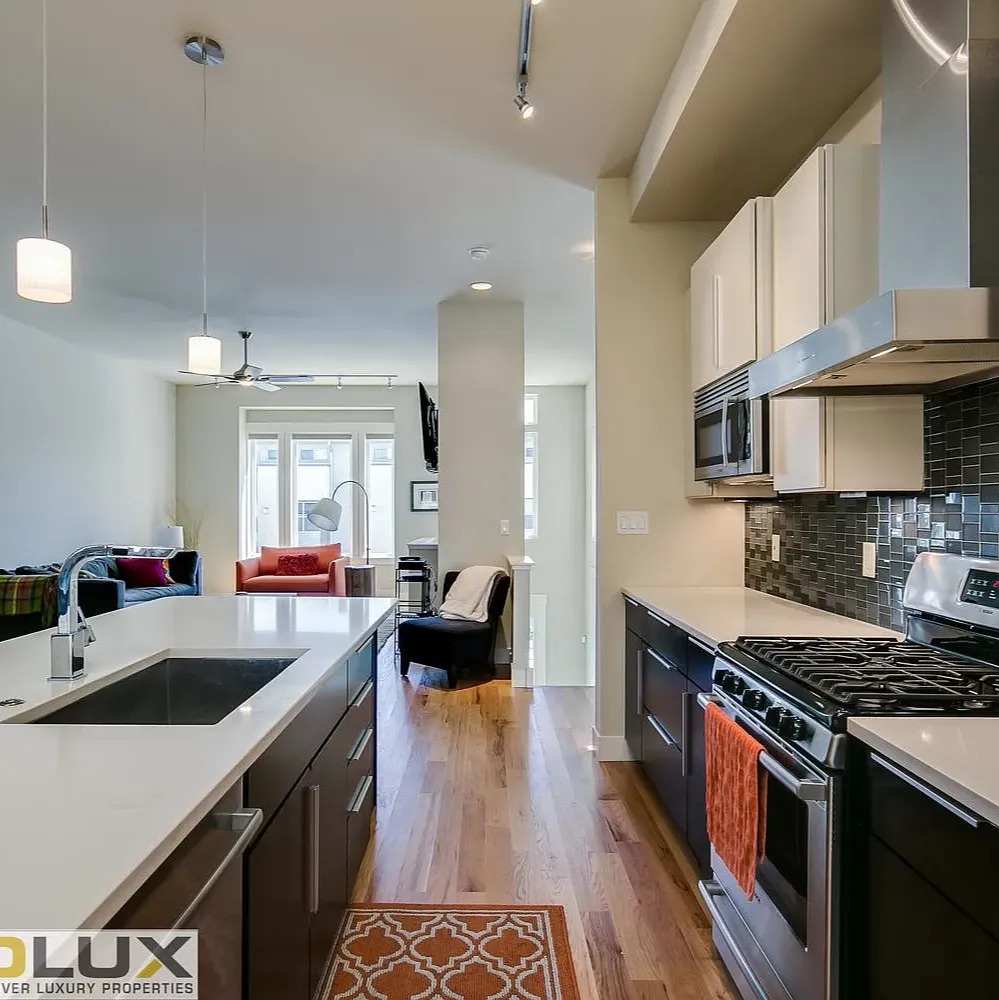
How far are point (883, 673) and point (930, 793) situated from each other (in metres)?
0.57

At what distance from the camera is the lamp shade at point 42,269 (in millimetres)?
2131

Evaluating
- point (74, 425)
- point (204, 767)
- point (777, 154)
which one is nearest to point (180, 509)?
point (74, 425)

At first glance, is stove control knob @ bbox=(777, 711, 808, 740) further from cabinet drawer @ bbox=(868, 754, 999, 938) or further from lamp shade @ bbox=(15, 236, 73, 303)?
lamp shade @ bbox=(15, 236, 73, 303)

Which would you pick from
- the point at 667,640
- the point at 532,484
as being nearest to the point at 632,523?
the point at 667,640

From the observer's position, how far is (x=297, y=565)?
27.4 feet

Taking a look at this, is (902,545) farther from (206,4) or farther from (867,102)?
(206,4)

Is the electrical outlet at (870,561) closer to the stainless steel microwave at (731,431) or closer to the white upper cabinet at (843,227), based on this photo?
the stainless steel microwave at (731,431)

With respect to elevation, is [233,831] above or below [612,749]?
above

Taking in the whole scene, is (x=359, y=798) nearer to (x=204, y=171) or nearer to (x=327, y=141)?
(x=327, y=141)

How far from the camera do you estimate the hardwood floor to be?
6.72 ft

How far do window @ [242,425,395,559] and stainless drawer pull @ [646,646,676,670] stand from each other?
7.00m

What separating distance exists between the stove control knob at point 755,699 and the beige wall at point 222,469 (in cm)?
789

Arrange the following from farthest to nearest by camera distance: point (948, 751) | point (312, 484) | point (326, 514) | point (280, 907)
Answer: point (312, 484) → point (326, 514) → point (280, 907) → point (948, 751)

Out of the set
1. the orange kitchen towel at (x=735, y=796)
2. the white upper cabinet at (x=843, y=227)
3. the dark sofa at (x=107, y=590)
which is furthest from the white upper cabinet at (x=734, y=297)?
the dark sofa at (x=107, y=590)
